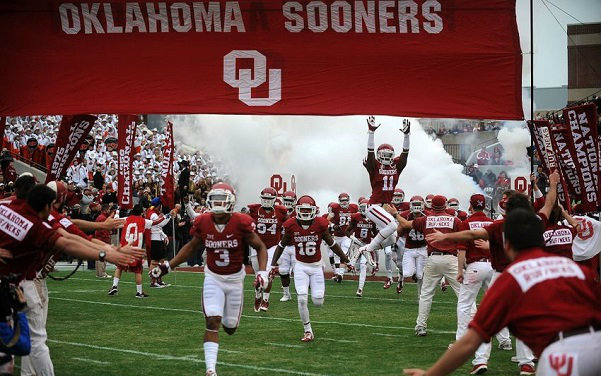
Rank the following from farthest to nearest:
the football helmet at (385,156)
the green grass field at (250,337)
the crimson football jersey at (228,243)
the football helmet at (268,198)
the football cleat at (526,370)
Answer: the football helmet at (268,198), the football helmet at (385,156), the green grass field at (250,337), the football cleat at (526,370), the crimson football jersey at (228,243)

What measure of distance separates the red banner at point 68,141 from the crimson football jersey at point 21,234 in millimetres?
4819

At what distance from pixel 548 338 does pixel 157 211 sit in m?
18.8

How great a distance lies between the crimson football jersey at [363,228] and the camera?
2436 centimetres

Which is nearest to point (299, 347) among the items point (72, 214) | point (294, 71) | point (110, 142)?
point (294, 71)

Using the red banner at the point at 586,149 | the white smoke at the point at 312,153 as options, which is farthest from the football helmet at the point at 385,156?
the white smoke at the point at 312,153

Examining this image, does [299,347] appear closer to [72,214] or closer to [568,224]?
[568,224]

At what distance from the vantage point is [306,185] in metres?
38.4

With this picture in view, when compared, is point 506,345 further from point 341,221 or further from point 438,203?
point 341,221

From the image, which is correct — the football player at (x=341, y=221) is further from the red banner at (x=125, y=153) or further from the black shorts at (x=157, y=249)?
the red banner at (x=125, y=153)

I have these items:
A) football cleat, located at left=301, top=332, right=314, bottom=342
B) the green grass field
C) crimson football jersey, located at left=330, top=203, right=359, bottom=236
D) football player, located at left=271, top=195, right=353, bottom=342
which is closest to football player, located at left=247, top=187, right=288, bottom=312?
the green grass field

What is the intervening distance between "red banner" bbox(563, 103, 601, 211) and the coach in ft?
24.5

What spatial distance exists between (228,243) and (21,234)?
282 cm

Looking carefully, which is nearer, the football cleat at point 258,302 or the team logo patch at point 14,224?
the team logo patch at point 14,224

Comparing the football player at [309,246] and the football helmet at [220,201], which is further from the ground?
the football helmet at [220,201]
